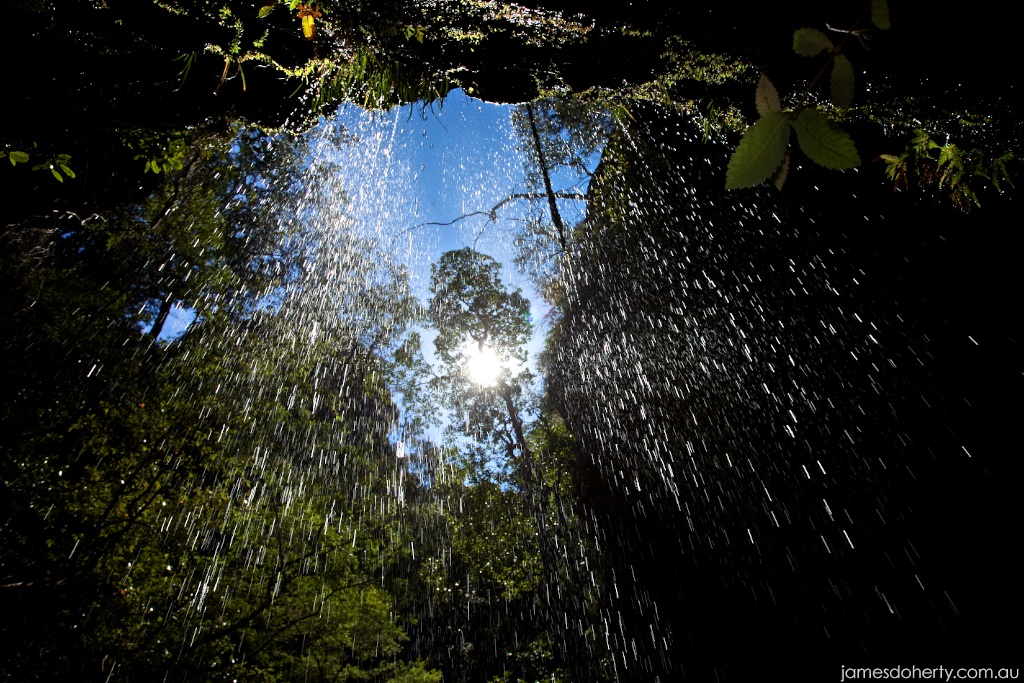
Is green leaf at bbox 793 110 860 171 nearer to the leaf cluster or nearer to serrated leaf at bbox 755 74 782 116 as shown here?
serrated leaf at bbox 755 74 782 116

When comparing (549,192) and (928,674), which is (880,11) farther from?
(549,192)

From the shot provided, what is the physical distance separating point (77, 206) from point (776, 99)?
660cm

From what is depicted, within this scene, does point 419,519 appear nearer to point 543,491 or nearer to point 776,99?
point 543,491

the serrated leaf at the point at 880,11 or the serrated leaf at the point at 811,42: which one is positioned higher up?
the serrated leaf at the point at 880,11

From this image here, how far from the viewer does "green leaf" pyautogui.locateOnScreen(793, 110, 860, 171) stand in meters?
0.53

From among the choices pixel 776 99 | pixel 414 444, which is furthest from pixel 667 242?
pixel 414 444

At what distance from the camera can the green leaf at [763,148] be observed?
560mm

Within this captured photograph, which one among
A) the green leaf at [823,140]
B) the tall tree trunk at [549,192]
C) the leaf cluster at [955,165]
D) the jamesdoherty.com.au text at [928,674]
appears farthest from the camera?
the tall tree trunk at [549,192]

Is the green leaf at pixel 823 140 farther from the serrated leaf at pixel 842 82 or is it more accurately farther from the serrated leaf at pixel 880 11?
the serrated leaf at pixel 880 11

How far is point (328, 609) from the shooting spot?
8.70 m

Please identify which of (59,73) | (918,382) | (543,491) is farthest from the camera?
(543,491)

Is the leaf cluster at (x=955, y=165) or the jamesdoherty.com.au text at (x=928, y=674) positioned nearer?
the leaf cluster at (x=955, y=165)

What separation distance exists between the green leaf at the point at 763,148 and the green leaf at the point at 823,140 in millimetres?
25

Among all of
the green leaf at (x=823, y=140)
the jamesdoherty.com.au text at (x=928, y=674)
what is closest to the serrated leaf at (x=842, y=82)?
the green leaf at (x=823, y=140)
